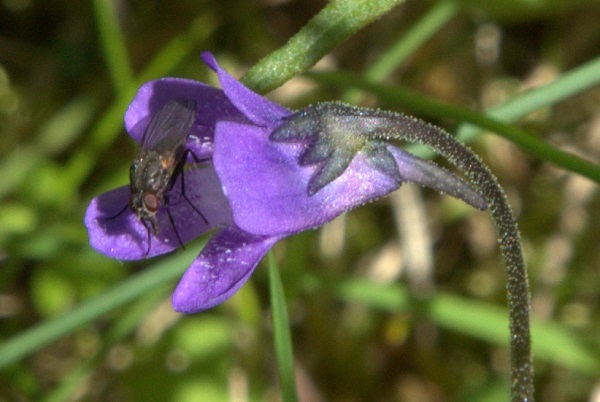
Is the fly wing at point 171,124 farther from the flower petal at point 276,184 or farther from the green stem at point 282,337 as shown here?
the green stem at point 282,337

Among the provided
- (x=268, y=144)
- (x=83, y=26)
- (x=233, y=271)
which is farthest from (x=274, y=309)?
(x=83, y=26)

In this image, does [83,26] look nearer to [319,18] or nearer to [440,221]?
[440,221]

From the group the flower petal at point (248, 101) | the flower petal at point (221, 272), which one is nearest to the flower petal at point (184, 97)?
the flower petal at point (248, 101)

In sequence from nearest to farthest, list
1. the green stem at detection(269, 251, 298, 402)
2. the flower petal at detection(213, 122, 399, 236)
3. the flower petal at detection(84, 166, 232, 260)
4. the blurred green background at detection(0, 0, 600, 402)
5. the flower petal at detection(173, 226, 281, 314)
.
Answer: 1. the flower petal at detection(213, 122, 399, 236)
2. the flower petal at detection(173, 226, 281, 314)
3. the flower petal at detection(84, 166, 232, 260)
4. the green stem at detection(269, 251, 298, 402)
5. the blurred green background at detection(0, 0, 600, 402)

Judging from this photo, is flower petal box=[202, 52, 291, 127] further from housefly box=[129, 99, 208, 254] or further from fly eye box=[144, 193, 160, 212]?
fly eye box=[144, 193, 160, 212]

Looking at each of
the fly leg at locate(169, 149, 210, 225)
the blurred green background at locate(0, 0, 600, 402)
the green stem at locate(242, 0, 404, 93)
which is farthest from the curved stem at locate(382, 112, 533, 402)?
the blurred green background at locate(0, 0, 600, 402)

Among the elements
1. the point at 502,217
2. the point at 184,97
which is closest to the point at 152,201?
the point at 184,97
